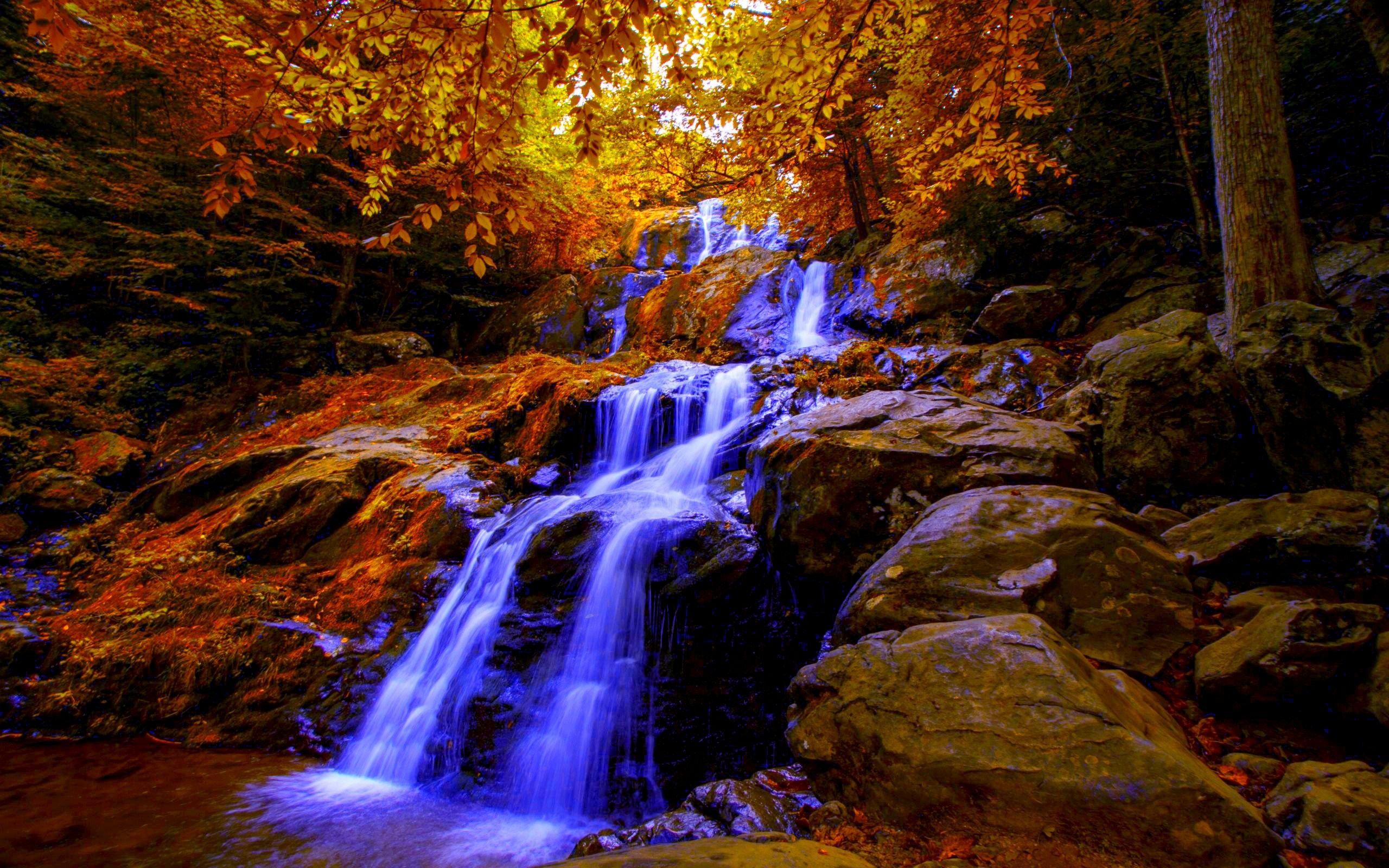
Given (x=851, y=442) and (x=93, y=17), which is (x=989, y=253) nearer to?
(x=851, y=442)

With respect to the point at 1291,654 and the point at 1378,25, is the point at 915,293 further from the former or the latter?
the point at 1291,654

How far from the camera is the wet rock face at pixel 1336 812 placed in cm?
165

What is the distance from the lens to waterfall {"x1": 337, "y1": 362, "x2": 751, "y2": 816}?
13.8 ft

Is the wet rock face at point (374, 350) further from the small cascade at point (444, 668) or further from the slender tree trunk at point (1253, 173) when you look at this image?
the slender tree trunk at point (1253, 173)

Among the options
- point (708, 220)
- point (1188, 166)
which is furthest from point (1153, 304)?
point (708, 220)

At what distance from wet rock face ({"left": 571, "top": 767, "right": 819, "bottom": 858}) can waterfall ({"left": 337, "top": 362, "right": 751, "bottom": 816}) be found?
1350 mm

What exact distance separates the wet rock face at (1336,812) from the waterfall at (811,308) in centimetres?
860

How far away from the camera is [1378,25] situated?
450 centimetres

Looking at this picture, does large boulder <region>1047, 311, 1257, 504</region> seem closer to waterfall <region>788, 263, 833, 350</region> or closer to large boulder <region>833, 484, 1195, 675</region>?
large boulder <region>833, 484, 1195, 675</region>

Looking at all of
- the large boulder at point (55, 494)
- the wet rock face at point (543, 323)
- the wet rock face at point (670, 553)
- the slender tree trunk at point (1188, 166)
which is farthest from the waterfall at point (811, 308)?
the large boulder at point (55, 494)

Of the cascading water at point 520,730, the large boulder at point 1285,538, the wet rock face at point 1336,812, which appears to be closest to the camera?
the wet rock face at point 1336,812

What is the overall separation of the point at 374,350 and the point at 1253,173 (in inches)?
598

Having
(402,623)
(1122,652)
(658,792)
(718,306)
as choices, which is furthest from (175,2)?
(1122,652)

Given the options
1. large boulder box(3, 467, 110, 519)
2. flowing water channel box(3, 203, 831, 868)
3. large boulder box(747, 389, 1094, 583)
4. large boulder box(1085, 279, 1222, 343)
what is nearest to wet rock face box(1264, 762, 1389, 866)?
large boulder box(747, 389, 1094, 583)
